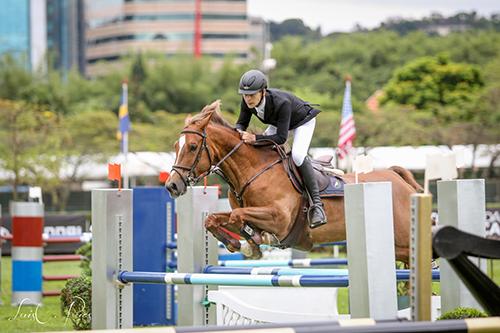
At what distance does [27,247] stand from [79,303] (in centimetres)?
398

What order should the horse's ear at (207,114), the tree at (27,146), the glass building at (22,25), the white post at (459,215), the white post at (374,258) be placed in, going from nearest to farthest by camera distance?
the white post at (374,258)
the white post at (459,215)
the horse's ear at (207,114)
the tree at (27,146)
the glass building at (22,25)

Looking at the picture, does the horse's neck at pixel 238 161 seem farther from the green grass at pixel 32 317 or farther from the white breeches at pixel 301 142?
the green grass at pixel 32 317

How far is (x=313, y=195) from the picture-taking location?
748 centimetres

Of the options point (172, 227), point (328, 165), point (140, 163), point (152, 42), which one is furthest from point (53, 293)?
point (152, 42)

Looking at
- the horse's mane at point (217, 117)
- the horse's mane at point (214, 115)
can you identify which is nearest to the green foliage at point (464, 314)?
the horse's mane at point (217, 117)

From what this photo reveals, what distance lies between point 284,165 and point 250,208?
0.57 meters

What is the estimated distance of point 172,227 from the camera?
382 inches

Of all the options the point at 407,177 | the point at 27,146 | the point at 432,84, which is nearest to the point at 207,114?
the point at 407,177

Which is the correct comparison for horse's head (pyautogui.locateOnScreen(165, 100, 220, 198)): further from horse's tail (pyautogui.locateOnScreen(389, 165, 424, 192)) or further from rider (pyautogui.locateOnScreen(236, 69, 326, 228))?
horse's tail (pyautogui.locateOnScreen(389, 165, 424, 192))

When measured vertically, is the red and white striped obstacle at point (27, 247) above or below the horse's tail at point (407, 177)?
below

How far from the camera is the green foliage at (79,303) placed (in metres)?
7.41

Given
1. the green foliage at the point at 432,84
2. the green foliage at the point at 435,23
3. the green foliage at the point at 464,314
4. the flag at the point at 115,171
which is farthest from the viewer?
the green foliage at the point at 435,23

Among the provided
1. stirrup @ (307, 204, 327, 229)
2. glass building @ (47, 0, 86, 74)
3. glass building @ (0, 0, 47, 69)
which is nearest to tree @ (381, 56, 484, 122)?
stirrup @ (307, 204, 327, 229)

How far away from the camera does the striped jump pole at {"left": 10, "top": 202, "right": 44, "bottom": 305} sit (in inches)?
437
